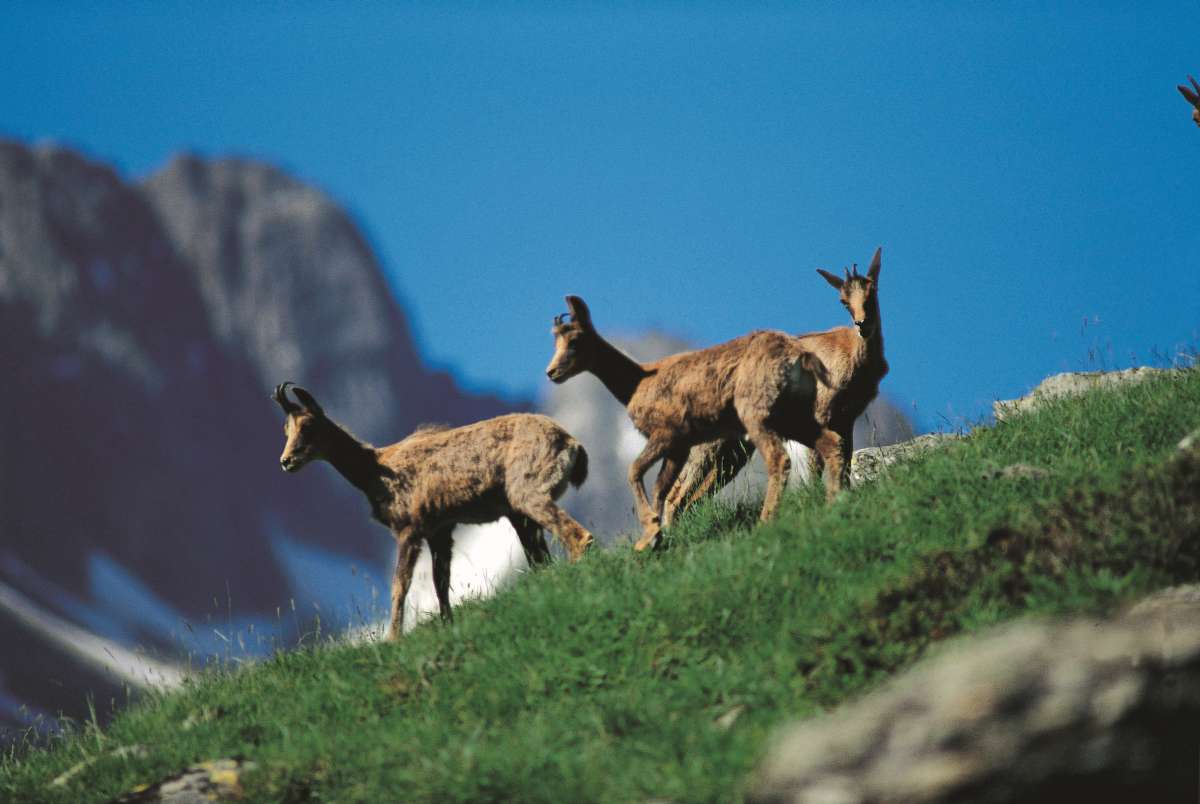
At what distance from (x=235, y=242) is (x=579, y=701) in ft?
375

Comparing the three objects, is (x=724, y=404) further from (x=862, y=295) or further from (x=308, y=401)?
(x=308, y=401)

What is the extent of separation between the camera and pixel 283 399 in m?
12.8

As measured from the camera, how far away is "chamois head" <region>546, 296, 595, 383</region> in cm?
1261

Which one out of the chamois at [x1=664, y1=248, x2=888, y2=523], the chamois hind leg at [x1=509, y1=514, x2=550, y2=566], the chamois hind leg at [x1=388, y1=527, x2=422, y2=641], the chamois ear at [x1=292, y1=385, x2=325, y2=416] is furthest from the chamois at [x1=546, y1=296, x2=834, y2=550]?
the chamois ear at [x1=292, y1=385, x2=325, y2=416]

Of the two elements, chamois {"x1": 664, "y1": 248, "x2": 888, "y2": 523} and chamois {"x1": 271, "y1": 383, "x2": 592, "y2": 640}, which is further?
chamois {"x1": 664, "y1": 248, "x2": 888, "y2": 523}

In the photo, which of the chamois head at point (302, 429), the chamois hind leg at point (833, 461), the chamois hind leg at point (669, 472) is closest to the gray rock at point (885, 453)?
the chamois hind leg at point (833, 461)

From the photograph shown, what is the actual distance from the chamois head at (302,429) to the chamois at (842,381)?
3869 mm

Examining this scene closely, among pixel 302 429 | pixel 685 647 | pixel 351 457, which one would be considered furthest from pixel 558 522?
pixel 685 647

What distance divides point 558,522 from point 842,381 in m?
3.50

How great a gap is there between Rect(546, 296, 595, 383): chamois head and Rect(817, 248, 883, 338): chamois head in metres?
2.59

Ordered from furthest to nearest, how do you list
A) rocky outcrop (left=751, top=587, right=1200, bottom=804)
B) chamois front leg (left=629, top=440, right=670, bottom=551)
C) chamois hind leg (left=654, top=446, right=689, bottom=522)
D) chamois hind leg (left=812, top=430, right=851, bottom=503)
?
chamois hind leg (left=654, top=446, right=689, bottom=522), chamois hind leg (left=812, top=430, right=851, bottom=503), chamois front leg (left=629, top=440, right=670, bottom=551), rocky outcrop (left=751, top=587, right=1200, bottom=804)

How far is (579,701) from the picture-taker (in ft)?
24.5

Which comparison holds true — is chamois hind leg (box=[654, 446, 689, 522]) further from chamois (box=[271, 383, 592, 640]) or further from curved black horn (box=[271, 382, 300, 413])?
curved black horn (box=[271, 382, 300, 413])

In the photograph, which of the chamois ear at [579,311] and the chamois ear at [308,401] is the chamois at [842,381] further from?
the chamois ear at [308,401]
